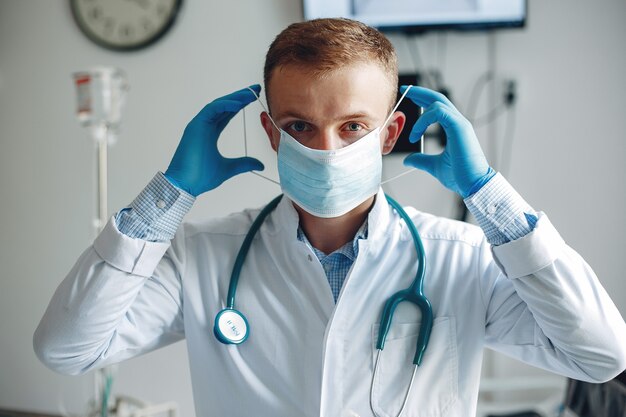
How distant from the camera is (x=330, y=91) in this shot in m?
1.06

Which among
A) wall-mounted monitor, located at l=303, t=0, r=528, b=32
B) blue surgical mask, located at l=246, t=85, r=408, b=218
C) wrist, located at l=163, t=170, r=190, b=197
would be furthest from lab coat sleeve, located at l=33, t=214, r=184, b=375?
wall-mounted monitor, located at l=303, t=0, r=528, b=32

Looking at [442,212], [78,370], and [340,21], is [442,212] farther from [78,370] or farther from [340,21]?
[78,370]

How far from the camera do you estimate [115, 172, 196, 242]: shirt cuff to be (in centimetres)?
104

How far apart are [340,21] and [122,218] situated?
571 millimetres

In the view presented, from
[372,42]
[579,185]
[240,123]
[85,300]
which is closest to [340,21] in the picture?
[372,42]

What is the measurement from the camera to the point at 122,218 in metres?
1.05

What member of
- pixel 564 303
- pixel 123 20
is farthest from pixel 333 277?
pixel 123 20

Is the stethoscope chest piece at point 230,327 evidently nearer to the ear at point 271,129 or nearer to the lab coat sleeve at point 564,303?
the ear at point 271,129

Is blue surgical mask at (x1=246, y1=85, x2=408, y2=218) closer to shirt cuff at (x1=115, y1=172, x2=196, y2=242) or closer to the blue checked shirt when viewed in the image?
the blue checked shirt

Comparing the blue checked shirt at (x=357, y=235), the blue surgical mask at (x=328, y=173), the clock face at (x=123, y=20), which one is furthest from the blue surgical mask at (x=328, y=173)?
the clock face at (x=123, y=20)

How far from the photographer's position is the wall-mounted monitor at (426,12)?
2.03 meters

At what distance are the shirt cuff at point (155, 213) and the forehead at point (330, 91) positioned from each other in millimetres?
254

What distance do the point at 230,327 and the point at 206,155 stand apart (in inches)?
13.2

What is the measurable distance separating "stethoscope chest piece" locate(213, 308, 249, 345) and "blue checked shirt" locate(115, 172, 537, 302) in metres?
0.18
